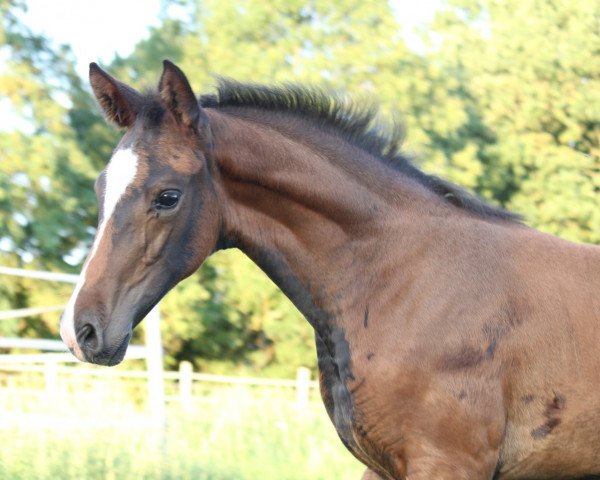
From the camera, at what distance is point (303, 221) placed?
159 inches

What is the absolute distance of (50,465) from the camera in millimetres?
6359

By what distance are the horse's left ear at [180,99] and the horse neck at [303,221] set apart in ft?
0.44

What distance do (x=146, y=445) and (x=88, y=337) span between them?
162 inches

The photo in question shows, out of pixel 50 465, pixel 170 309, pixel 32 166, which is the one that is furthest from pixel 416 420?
pixel 170 309

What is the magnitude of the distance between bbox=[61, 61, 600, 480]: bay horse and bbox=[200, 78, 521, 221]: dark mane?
1 centimetres

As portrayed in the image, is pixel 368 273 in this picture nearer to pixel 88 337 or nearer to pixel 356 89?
pixel 88 337

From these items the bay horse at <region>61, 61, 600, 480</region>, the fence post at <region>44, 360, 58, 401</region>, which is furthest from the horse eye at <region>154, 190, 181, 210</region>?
the fence post at <region>44, 360, 58, 401</region>

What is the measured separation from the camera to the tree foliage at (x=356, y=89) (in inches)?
829

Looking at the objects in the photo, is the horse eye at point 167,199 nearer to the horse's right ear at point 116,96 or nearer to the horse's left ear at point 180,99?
the horse's left ear at point 180,99

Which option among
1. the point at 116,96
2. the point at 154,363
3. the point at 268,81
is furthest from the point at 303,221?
the point at 268,81

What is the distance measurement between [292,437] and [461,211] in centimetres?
A: 580

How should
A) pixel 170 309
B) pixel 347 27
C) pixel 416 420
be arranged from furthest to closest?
pixel 347 27 → pixel 170 309 → pixel 416 420

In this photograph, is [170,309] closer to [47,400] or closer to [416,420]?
[47,400]

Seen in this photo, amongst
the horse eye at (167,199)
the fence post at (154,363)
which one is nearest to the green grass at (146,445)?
the fence post at (154,363)
